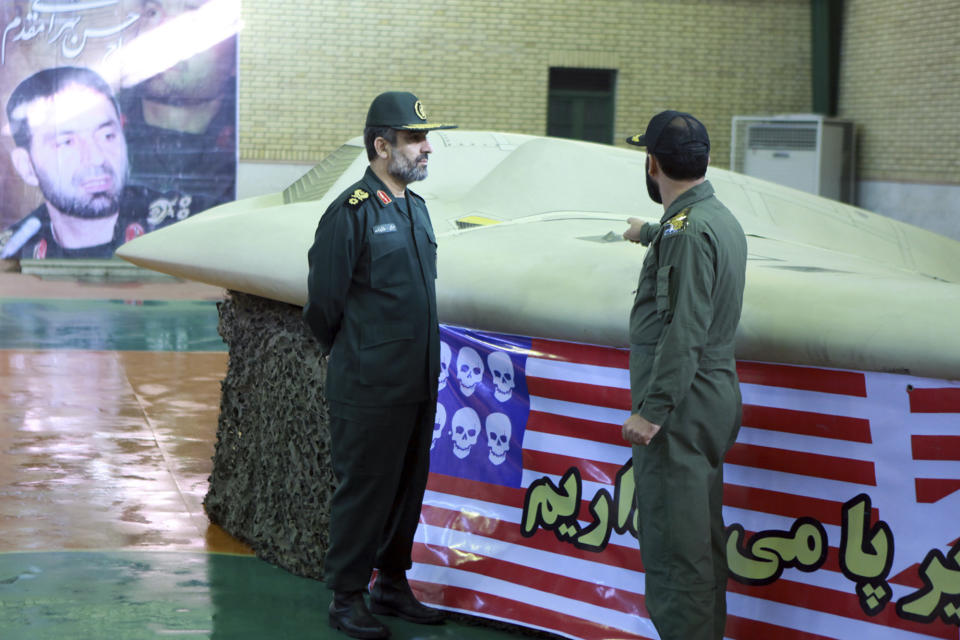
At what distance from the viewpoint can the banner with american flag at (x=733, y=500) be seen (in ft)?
9.31

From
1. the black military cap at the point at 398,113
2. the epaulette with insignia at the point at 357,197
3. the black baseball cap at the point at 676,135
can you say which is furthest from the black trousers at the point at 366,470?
the black baseball cap at the point at 676,135

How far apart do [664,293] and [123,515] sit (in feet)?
10.4

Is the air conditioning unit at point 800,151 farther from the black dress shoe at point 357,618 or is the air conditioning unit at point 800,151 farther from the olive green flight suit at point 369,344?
the black dress shoe at point 357,618

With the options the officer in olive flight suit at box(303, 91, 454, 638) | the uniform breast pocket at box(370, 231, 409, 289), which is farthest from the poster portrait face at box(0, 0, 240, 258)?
the uniform breast pocket at box(370, 231, 409, 289)

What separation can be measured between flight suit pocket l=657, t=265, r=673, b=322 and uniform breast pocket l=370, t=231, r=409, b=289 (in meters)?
0.97

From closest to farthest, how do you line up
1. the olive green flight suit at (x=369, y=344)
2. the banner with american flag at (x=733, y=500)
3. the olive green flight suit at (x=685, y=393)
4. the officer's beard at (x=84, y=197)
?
the olive green flight suit at (x=685, y=393) → the banner with american flag at (x=733, y=500) → the olive green flight suit at (x=369, y=344) → the officer's beard at (x=84, y=197)

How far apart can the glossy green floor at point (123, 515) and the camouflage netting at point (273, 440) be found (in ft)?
0.38

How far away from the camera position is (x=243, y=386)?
14.5 feet

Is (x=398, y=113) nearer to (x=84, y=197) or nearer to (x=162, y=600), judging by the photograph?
(x=162, y=600)

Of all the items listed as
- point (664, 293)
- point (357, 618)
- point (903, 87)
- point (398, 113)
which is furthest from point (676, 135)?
point (903, 87)

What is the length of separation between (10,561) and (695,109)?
13545mm

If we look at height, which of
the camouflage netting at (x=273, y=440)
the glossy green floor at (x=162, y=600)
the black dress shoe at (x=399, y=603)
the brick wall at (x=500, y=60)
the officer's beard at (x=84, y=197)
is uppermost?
the brick wall at (x=500, y=60)

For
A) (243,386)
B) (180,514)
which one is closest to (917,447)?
(243,386)

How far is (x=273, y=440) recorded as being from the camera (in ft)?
13.7
